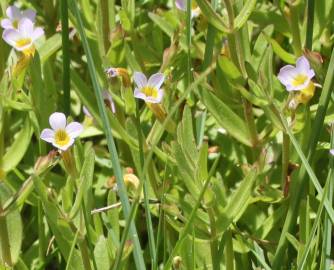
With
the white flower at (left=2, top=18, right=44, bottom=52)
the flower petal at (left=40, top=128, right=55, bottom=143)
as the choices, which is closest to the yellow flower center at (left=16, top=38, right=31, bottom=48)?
the white flower at (left=2, top=18, right=44, bottom=52)

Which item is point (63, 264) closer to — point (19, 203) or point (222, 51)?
point (19, 203)

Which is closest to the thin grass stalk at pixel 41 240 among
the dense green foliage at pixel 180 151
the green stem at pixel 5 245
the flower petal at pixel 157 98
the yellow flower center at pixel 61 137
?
the dense green foliage at pixel 180 151

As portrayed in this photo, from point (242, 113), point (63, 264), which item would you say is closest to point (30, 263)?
point (63, 264)

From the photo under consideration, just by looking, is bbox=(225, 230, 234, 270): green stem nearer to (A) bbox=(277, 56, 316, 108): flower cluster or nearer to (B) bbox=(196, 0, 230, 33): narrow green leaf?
(A) bbox=(277, 56, 316, 108): flower cluster

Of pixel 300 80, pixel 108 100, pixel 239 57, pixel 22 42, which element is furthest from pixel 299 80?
pixel 22 42

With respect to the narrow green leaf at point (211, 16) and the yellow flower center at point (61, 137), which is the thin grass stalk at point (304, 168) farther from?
the yellow flower center at point (61, 137)

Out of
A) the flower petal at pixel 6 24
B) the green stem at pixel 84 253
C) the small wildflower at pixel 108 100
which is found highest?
the flower petal at pixel 6 24
